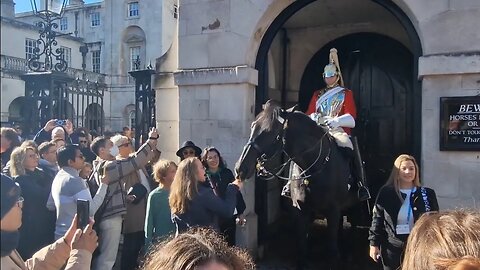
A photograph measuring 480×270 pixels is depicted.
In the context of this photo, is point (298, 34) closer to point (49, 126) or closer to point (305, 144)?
point (305, 144)

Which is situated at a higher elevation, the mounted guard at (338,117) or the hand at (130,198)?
the mounted guard at (338,117)

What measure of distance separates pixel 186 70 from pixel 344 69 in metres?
3.63

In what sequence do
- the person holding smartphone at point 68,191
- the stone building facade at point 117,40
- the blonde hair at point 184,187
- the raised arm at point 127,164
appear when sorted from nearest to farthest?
the person holding smartphone at point 68,191 → the blonde hair at point 184,187 → the raised arm at point 127,164 → the stone building facade at point 117,40

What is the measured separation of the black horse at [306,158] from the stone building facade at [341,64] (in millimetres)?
1020

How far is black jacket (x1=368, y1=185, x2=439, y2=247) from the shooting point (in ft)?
12.7

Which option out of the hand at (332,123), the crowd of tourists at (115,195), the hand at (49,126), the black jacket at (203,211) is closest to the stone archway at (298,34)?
the hand at (332,123)

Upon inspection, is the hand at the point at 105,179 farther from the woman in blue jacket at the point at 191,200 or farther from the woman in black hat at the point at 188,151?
the woman in black hat at the point at 188,151

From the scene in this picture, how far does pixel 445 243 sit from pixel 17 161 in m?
3.29

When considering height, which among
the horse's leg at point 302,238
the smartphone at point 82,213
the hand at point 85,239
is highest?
the smartphone at point 82,213

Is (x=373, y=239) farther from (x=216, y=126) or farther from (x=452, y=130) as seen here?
(x=216, y=126)

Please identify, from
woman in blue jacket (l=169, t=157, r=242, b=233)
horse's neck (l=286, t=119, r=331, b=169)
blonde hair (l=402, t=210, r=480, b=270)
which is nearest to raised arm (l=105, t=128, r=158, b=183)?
woman in blue jacket (l=169, t=157, r=242, b=233)

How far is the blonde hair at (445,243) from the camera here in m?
1.45

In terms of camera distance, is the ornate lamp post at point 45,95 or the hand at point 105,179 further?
the ornate lamp post at point 45,95

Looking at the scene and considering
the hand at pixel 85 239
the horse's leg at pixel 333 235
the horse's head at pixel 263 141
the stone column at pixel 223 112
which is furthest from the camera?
the stone column at pixel 223 112
